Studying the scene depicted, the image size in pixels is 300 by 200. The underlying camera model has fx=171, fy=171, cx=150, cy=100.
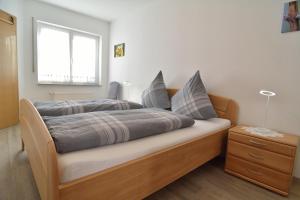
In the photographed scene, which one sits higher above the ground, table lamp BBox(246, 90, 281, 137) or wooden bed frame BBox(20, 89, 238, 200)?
table lamp BBox(246, 90, 281, 137)

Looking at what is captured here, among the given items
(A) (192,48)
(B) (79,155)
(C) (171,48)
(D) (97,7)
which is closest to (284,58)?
(A) (192,48)

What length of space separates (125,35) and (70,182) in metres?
3.55

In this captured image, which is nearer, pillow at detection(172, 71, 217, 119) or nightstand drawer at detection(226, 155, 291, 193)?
nightstand drawer at detection(226, 155, 291, 193)

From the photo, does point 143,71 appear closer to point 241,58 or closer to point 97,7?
point 97,7

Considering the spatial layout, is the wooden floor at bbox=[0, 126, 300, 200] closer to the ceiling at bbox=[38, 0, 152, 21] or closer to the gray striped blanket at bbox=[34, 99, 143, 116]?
the gray striped blanket at bbox=[34, 99, 143, 116]

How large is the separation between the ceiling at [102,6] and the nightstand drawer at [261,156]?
287cm

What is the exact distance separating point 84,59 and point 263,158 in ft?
13.2

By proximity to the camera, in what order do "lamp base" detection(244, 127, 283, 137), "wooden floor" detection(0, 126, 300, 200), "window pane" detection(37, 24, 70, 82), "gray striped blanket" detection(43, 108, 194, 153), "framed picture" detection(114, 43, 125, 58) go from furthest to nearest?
"framed picture" detection(114, 43, 125, 58) → "window pane" detection(37, 24, 70, 82) → "lamp base" detection(244, 127, 283, 137) → "wooden floor" detection(0, 126, 300, 200) → "gray striped blanket" detection(43, 108, 194, 153)

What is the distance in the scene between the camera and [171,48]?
9.50ft

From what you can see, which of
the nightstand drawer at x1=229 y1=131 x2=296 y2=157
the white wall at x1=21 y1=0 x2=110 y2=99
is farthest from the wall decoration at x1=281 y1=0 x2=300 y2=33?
the white wall at x1=21 y1=0 x2=110 y2=99

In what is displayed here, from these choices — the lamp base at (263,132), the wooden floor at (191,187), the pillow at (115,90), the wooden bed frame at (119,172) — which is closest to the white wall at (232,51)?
the lamp base at (263,132)

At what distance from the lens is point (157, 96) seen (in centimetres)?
265

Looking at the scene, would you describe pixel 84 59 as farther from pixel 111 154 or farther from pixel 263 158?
pixel 263 158

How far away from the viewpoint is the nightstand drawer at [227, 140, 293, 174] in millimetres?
1524
